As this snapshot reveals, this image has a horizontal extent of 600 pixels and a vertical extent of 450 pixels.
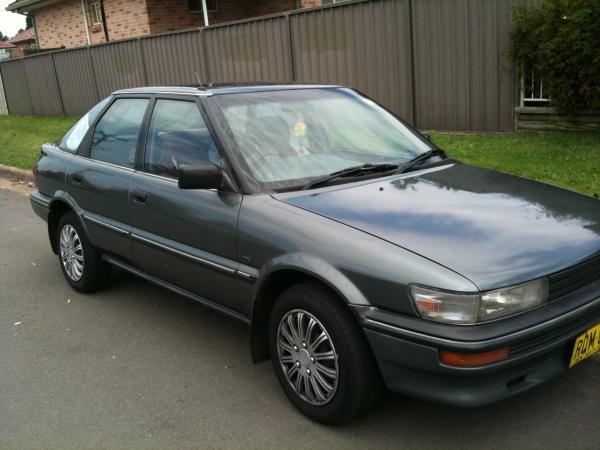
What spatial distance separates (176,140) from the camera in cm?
405

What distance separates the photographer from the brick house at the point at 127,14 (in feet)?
63.6

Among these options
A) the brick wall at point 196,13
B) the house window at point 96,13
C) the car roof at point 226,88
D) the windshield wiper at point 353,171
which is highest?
the house window at point 96,13

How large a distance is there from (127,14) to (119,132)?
17046mm

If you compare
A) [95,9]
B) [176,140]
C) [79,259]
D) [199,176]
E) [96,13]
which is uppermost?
[95,9]

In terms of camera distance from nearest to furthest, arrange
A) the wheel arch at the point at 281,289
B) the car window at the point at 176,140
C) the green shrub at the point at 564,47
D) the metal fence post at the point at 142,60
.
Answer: the wheel arch at the point at 281,289 → the car window at the point at 176,140 → the green shrub at the point at 564,47 → the metal fence post at the point at 142,60

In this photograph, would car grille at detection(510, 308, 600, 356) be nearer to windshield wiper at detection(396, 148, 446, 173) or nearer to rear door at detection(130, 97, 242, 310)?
windshield wiper at detection(396, 148, 446, 173)

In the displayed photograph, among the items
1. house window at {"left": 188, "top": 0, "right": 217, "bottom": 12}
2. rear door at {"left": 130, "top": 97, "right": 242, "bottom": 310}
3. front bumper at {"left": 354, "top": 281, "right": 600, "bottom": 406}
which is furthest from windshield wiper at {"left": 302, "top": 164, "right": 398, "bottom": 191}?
house window at {"left": 188, "top": 0, "right": 217, "bottom": 12}

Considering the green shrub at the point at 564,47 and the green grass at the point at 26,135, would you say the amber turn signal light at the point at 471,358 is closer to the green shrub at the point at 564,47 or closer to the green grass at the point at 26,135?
the green shrub at the point at 564,47

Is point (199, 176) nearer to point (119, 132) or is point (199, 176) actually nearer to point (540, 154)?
point (119, 132)

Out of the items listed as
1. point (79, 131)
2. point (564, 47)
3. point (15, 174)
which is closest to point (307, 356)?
point (79, 131)

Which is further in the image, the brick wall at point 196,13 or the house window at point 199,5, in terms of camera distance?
the house window at point 199,5

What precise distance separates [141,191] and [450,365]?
243 centimetres

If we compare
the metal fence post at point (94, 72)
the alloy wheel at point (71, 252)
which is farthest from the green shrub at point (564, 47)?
the metal fence post at point (94, 72)

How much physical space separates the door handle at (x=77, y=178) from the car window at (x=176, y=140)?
906 mm
